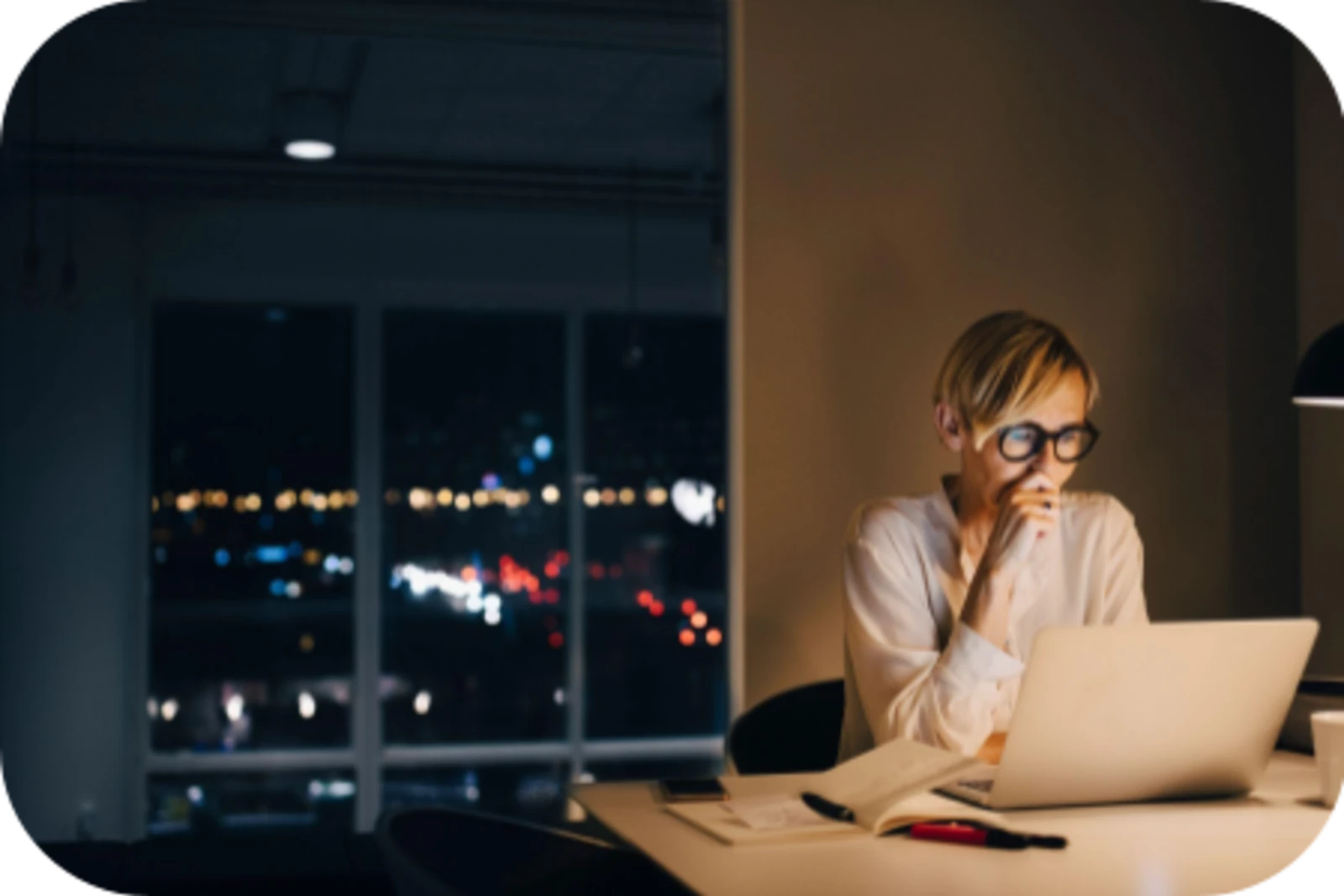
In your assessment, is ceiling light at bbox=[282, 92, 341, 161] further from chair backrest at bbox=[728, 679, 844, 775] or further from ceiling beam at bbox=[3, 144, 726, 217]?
chair backrest at bbox=[728, 679, 844, 775]

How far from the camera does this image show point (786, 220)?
3117 millimetres

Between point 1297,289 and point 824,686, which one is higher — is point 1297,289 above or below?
above

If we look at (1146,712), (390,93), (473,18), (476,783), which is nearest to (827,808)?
(1146,712)

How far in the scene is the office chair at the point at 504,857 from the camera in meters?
1.61

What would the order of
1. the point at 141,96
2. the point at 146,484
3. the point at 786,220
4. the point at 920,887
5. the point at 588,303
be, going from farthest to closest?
the point at 588,303, the point at 146,484, the point at 141,96, the point at 786,220, the point at 920,887

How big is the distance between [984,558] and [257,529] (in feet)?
20.4

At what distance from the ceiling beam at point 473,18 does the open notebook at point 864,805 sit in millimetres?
2999

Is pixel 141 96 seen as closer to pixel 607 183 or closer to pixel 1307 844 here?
pixel 607 183

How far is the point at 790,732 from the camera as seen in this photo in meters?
2.51

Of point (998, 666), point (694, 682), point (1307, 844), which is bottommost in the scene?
point (694, 682)

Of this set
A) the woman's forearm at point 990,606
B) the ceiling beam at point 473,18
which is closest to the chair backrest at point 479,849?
the woman's forearm at point 990,606

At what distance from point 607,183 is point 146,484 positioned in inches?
109

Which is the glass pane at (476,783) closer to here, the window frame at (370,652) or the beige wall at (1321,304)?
the window frame at (370,652)

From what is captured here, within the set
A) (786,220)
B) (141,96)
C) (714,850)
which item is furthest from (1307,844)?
(141,96)
